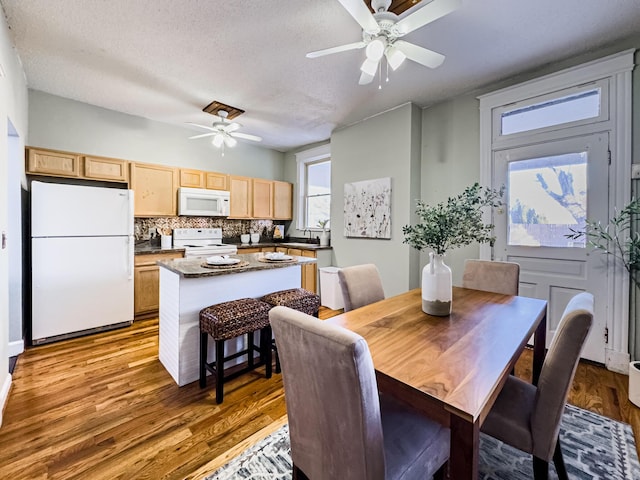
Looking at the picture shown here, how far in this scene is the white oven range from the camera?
13.3 ft

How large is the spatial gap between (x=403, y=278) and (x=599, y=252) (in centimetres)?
176

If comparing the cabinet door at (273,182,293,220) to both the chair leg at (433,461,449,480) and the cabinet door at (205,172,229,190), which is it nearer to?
the cabinet door at (205,172,229,190)

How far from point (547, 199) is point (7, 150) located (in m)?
4.47

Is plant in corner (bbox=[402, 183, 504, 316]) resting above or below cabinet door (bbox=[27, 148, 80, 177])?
below

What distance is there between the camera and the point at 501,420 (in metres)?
1.17

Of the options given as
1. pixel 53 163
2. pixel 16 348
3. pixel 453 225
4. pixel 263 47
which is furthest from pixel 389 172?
pixel 16 348

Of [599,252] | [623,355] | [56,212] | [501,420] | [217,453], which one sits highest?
[56,212]

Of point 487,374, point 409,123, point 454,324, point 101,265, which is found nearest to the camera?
point 487,374

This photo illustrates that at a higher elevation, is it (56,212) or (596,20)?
(596,20)

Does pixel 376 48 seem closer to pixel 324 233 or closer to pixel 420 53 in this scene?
pixel 420 53

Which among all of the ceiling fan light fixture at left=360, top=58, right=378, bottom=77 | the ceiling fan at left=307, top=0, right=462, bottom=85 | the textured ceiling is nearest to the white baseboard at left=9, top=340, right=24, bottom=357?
the textured ceiling

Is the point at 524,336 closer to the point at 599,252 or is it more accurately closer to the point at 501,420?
the point at 501,420

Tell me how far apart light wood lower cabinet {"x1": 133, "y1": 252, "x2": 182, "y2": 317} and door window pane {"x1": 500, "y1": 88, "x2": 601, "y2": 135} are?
437 centimetres

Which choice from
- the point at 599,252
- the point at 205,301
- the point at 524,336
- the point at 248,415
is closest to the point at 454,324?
the point at 524,336
